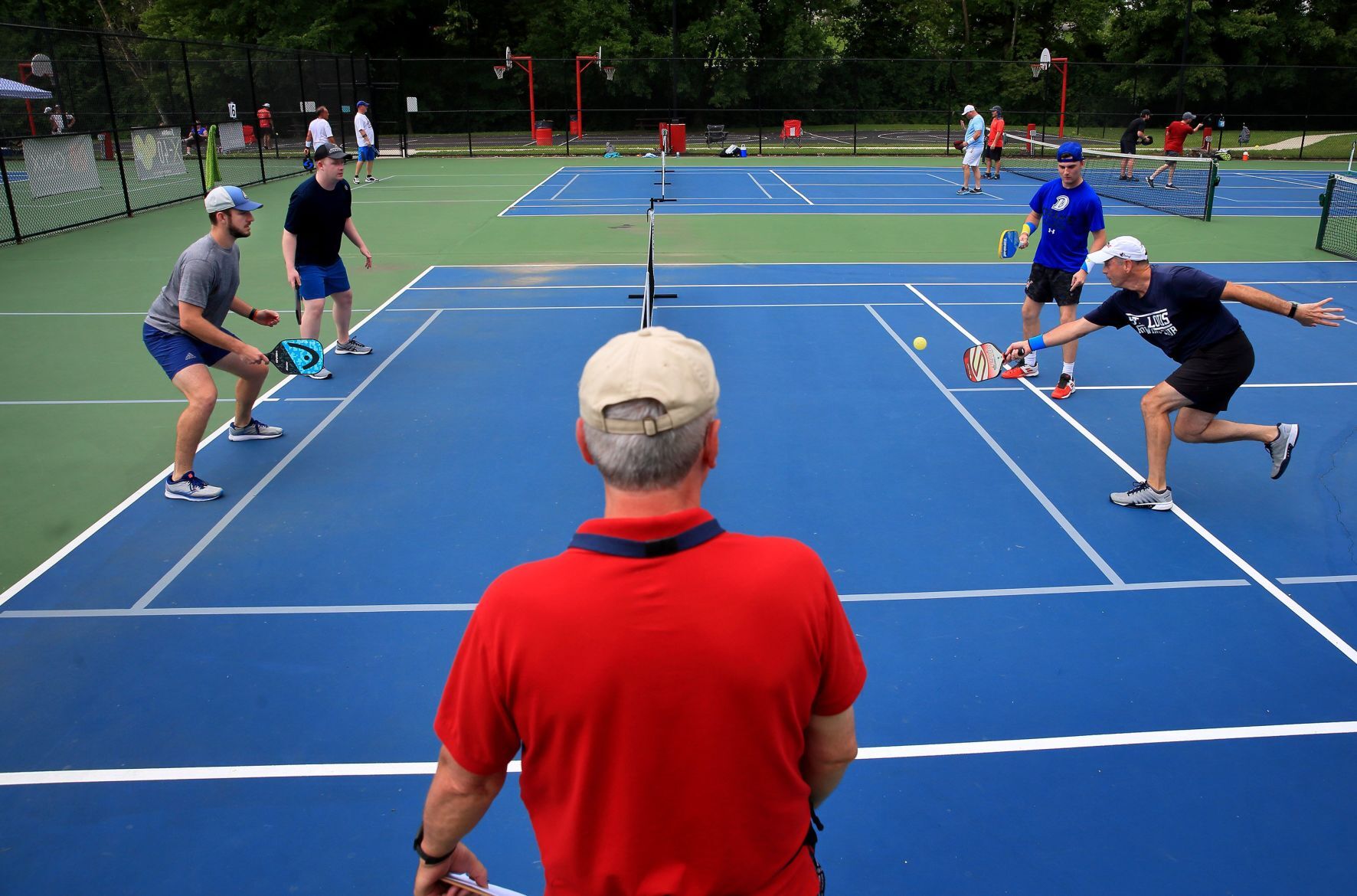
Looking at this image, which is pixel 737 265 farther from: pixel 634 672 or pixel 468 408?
pixel 634 672

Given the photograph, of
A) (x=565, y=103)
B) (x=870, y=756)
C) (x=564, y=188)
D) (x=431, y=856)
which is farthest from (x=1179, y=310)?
(x=565, y=103)

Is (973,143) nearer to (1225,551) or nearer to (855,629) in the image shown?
(1225,551)

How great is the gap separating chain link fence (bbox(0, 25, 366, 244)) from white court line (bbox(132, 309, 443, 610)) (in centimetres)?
1037

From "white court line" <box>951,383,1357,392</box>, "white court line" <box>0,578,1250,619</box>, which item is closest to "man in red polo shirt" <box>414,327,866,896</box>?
"white court line" <box>0,578,1250,619</box>

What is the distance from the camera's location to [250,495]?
6859 millimetres

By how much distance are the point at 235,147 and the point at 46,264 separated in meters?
12.8

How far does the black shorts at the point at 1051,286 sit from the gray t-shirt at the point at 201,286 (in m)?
6.93

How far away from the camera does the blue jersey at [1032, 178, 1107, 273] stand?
350 inches

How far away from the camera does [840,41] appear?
55.0m

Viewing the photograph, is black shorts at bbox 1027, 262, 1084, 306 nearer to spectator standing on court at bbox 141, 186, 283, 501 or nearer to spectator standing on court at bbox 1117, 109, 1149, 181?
spectator standing on court at bbox 141, 186, 283, 501

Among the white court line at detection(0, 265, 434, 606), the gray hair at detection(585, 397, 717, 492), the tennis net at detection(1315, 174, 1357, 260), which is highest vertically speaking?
the gray hair at detection(585, 397, 717, 492)

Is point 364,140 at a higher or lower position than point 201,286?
higher

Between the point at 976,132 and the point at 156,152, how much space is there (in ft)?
62.3

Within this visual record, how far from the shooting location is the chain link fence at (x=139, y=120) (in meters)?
18.2
